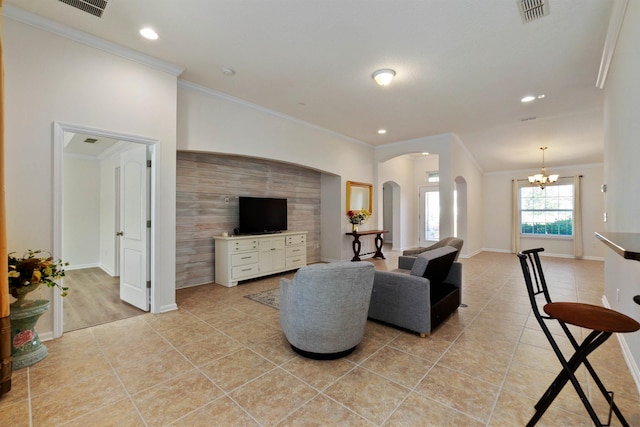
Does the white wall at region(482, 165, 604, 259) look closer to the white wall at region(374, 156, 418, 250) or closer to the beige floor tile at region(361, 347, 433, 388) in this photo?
the white wall at region(374, 156, 418, 250)

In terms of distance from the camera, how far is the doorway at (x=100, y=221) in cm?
324

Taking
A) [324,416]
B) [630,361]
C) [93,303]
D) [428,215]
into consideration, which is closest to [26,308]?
[93,303]

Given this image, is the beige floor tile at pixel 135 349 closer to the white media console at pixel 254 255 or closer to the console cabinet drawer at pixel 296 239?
the white media console at pixel 254 255

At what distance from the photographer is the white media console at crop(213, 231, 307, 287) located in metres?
4.80

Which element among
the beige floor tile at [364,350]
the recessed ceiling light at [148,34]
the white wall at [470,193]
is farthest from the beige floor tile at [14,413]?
the white wall at [470,193]

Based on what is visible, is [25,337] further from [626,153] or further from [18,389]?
[626,153]

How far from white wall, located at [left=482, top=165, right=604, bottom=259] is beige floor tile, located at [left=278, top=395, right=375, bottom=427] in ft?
30.9

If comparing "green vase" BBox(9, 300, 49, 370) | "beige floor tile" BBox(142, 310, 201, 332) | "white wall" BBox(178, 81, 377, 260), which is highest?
"white wall" BBox(178, 81, 377, 260)

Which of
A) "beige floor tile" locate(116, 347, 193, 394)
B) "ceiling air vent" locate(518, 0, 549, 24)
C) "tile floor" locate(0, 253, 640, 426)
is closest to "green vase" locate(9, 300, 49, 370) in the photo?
"tile floor" locate(0, 253, 640, 426)

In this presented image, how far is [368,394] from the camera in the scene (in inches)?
79.7

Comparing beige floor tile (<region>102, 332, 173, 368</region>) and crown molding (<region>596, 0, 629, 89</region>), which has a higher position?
crown molding (<region>596, 0, 629, 89</region>)

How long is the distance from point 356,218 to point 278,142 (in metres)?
2.73

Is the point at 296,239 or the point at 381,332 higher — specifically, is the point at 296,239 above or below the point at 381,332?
above

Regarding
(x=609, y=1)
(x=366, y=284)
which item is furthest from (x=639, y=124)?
(x=366, y=284)
